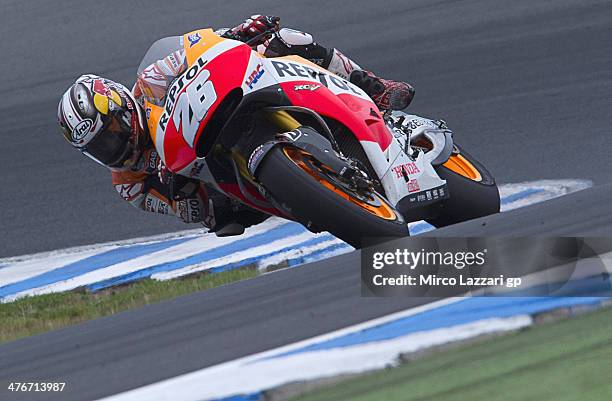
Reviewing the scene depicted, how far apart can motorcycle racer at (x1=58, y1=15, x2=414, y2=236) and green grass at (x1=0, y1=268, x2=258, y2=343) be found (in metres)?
0.55

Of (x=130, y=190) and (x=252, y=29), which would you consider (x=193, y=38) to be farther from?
(x=130, y=190)

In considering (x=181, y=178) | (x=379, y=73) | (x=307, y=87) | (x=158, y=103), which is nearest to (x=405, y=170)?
(x=307, y=87)

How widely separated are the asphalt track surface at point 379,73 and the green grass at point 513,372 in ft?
12.4

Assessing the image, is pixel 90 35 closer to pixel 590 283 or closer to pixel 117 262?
pixel 117 262

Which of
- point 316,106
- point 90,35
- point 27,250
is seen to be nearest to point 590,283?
point 316,106

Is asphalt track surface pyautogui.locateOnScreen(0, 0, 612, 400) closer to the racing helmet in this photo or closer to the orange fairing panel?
the orange fairing panel

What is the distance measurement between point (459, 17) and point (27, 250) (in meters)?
4.05

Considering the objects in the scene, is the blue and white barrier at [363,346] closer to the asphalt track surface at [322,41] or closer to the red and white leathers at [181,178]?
the asphalt track surface at [322,41]

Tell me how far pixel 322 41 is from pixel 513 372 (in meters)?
7.68

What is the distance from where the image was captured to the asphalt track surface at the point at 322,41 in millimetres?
3792

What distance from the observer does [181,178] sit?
5621 mm

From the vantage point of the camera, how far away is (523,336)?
127 inches

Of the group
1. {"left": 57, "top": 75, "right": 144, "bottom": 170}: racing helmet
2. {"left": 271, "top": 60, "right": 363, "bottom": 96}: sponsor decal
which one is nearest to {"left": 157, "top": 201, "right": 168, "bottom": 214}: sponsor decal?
{"left": 57, "top": 75, "right": 144, "bottom": 170}: racing helmet

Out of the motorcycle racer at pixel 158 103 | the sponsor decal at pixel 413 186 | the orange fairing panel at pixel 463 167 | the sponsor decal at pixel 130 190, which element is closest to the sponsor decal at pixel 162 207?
the motorcycle racer at pixel 158 103
